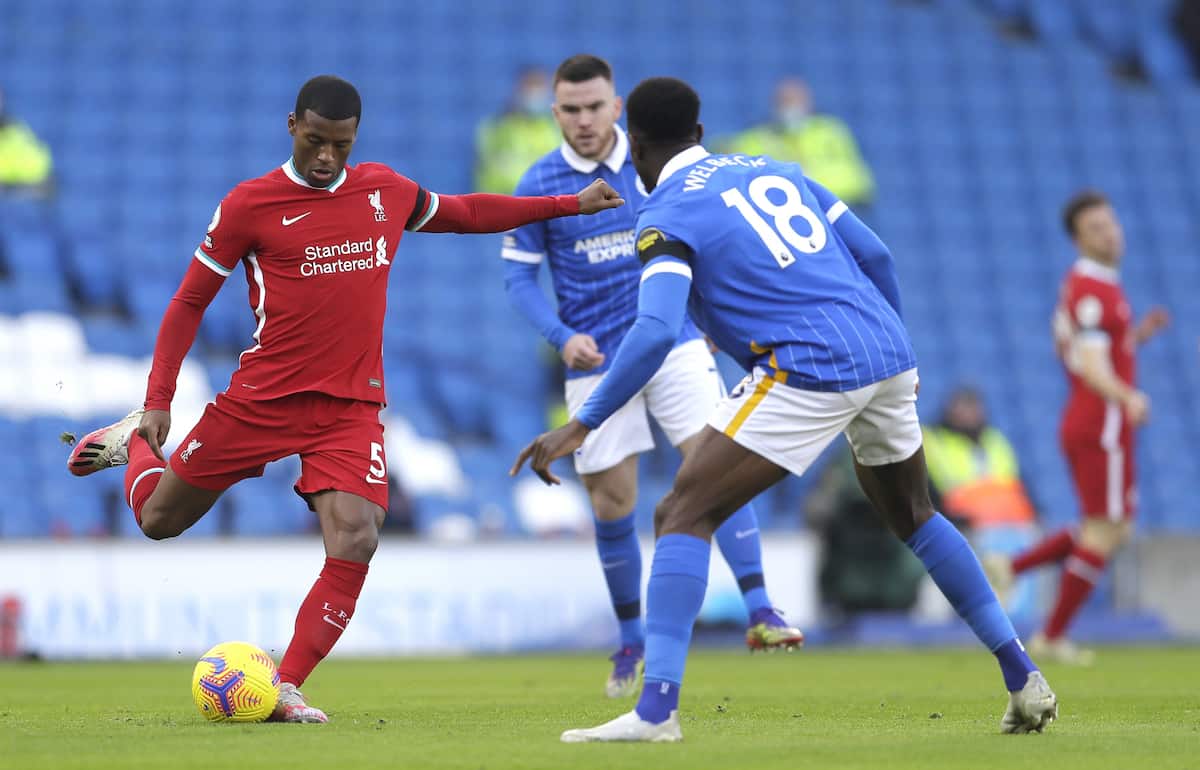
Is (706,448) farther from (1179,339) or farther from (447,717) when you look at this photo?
(1179,339)

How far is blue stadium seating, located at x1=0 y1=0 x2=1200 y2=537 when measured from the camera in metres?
15.8

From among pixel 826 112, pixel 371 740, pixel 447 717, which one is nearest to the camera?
pixel 371 740

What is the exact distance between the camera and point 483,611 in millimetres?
12859

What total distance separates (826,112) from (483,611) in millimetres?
9399

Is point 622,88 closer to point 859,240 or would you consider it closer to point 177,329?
point 177,329

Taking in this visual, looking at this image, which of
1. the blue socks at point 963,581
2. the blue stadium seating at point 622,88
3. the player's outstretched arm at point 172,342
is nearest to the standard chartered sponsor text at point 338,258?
the player's outstretched arm at point 172,342

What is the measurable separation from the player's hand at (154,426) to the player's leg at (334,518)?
Result: 480mm

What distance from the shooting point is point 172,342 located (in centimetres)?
611

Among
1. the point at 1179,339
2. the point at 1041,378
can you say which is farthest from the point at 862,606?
the point at 1179,339

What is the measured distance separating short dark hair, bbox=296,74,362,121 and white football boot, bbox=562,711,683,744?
89.1 inches

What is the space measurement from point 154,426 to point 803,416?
7.69ft

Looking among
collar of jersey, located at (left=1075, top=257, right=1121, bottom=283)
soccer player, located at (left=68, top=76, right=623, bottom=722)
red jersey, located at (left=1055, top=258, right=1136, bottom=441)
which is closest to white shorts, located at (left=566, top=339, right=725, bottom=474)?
soccer player, located at (left=68, top=76, right=623, bottom=722)

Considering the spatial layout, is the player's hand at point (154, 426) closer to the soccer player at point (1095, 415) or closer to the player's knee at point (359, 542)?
the player's knee at point (359, 542)

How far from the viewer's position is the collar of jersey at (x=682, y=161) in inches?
211
